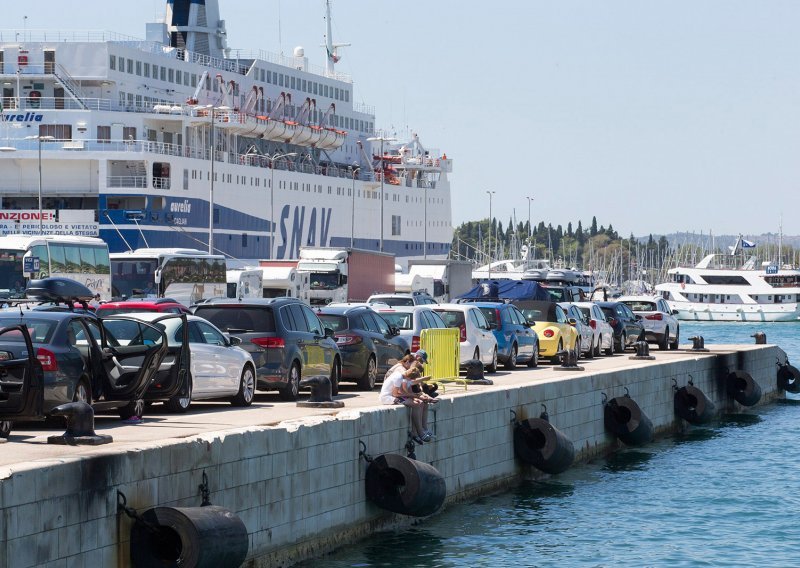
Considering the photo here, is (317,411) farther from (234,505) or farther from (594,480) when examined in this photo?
(594,480)

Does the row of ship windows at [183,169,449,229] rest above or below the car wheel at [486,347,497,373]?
above

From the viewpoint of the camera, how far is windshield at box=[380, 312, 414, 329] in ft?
94.3

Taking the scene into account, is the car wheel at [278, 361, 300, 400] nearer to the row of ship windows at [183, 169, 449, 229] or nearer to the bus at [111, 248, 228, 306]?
the bus at [111, 248, 228, 306]

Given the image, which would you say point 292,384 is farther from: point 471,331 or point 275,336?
point 471,331

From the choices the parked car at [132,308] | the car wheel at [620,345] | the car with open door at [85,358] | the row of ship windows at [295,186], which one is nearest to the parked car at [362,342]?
the parked car at [132,308]

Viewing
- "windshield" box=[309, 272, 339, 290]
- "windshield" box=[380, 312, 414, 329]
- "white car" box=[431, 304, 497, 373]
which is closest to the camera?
"windshield" box=[380, 312, 414, 329]

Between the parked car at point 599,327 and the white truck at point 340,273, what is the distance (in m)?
20.8

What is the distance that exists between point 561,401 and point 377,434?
315 inches

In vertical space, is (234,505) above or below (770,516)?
above

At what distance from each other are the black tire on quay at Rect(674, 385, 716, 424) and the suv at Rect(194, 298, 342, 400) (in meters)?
12.4

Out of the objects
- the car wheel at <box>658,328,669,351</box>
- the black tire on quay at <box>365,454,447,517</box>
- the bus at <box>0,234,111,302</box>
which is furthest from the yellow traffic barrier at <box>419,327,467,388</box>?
the bus at <box>0,234,111,302</box>

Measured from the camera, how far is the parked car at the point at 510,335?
1298 inches

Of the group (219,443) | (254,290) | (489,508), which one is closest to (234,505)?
(219,443)

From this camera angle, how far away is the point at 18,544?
411 inches
